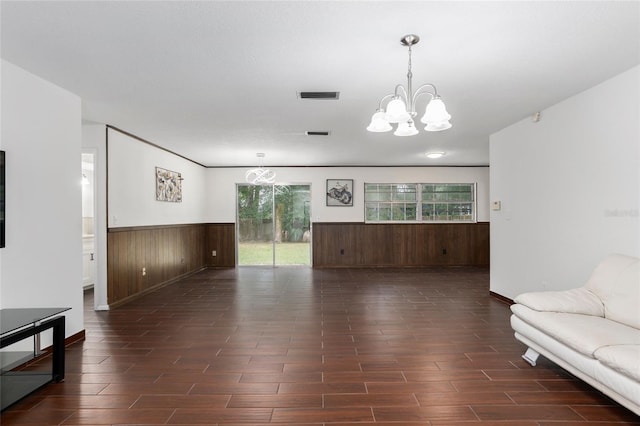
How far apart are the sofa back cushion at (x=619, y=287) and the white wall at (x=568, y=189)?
0.88ft

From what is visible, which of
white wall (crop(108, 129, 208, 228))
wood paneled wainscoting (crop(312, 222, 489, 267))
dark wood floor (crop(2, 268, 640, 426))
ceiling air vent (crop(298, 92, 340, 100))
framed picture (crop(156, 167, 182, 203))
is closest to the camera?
dark wood floor (crop(2, 268, 640, 426))

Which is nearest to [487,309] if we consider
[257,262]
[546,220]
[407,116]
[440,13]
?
[546,220]

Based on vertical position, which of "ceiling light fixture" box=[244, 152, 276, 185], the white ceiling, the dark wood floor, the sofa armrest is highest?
the white ceiling

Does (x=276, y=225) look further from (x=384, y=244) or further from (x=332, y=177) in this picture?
(x=384, y=244)

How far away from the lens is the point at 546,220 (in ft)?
12.9

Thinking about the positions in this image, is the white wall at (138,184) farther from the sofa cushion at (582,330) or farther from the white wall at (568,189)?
the white wall at (568,189)

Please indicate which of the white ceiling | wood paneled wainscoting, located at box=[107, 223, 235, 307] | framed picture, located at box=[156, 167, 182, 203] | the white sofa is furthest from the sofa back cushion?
framed picture, located at box=[156, 167, 182, 203]

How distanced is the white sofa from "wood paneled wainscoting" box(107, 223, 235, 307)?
4.75 meters

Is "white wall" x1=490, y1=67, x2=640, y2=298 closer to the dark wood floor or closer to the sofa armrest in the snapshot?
the sofa armrest

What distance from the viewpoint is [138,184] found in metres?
5.18

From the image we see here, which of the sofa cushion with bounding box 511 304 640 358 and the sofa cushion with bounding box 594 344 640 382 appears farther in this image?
the sofa cushion with bounding box 511 304 640 358

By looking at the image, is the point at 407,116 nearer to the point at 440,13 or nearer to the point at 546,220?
the point at 440,13

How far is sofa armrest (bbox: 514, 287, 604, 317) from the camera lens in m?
2.69

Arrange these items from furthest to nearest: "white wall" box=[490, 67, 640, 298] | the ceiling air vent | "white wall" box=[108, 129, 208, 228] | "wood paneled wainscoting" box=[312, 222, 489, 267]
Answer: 1. "wood paneled wainscoting" box=[312, 222, 489, 267]
2. "white wall" box=[108, 129, 208, 228]
3. the ceiling air vent
4. "white wall" box=[490, 67, 640, 298]
